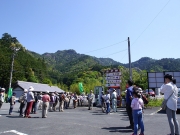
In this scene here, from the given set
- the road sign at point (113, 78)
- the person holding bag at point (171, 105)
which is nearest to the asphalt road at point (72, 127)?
the person holding bag at point (171, 105)

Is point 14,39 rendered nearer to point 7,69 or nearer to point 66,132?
point 7,69

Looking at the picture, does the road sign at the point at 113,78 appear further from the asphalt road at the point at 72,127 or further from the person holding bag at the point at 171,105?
the person holding bag at the point at 171,105

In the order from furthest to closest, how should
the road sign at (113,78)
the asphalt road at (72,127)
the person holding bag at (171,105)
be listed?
the road sign at (113,78)
the asphalt road at (72,127)
the person holding bag at (171,105)

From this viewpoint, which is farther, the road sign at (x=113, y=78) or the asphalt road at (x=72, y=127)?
the road sign at (x=113, y=78)

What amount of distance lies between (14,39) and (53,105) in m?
90.3

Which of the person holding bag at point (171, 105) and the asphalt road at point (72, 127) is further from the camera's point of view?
the asphalt road at point (72, 127)

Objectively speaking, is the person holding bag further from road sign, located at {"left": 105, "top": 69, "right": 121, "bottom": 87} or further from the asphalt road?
road sign, located at {"left": 105, "top": 69, "right": 121, "bottom": 87}

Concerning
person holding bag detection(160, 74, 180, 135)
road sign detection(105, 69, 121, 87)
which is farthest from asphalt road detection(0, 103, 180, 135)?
road sign detection(105, 69, 121, 87)

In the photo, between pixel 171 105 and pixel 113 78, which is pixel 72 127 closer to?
pixel 171 105

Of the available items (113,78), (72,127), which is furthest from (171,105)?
(113,78)

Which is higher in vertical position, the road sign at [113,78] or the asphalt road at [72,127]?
the road sign at [113,78]

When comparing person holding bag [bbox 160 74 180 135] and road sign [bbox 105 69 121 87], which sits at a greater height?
road sign [bbox 105 69 121 87]

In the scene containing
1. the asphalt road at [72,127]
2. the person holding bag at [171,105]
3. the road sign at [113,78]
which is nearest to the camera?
the person holding bag at [171,105]

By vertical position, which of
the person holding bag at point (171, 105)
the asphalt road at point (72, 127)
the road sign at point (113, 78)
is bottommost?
the asphalt road at point (72, 127)
